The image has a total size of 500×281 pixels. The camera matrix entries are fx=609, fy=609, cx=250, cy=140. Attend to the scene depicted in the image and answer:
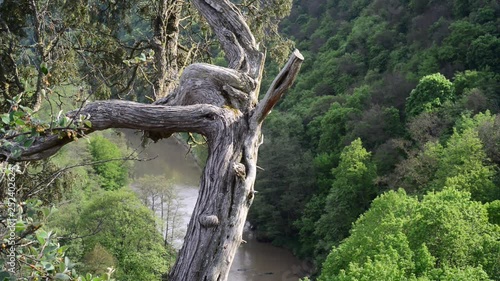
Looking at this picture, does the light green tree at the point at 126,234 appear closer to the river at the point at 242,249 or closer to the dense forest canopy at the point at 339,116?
the dense forest canopy at the point at 339,116

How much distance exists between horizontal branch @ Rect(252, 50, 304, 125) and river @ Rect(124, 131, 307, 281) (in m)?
15.3

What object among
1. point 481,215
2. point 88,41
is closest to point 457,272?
point 481,215

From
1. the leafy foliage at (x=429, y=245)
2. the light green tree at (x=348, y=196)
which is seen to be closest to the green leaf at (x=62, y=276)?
the leafy foliage at (x=429, y=245)

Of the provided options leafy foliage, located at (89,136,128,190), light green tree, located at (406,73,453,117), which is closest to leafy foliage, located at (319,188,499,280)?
light green tree, located at (406,73,453,117)

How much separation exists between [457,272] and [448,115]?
12.2 meters

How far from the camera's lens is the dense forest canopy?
7488mm

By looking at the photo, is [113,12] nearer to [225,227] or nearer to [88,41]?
[88,41]

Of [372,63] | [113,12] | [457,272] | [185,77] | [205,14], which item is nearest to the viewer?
[185,77]

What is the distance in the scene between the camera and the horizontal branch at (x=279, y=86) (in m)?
3.29

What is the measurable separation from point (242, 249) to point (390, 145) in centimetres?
771

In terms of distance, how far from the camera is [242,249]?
26391 mm

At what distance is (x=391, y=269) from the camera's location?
12.1 m

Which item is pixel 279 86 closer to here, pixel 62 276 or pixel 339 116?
pixel 62 276

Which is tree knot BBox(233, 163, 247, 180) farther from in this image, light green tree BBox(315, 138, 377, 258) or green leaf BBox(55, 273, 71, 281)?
light green tree BBox(315, 138, 377, 258)
